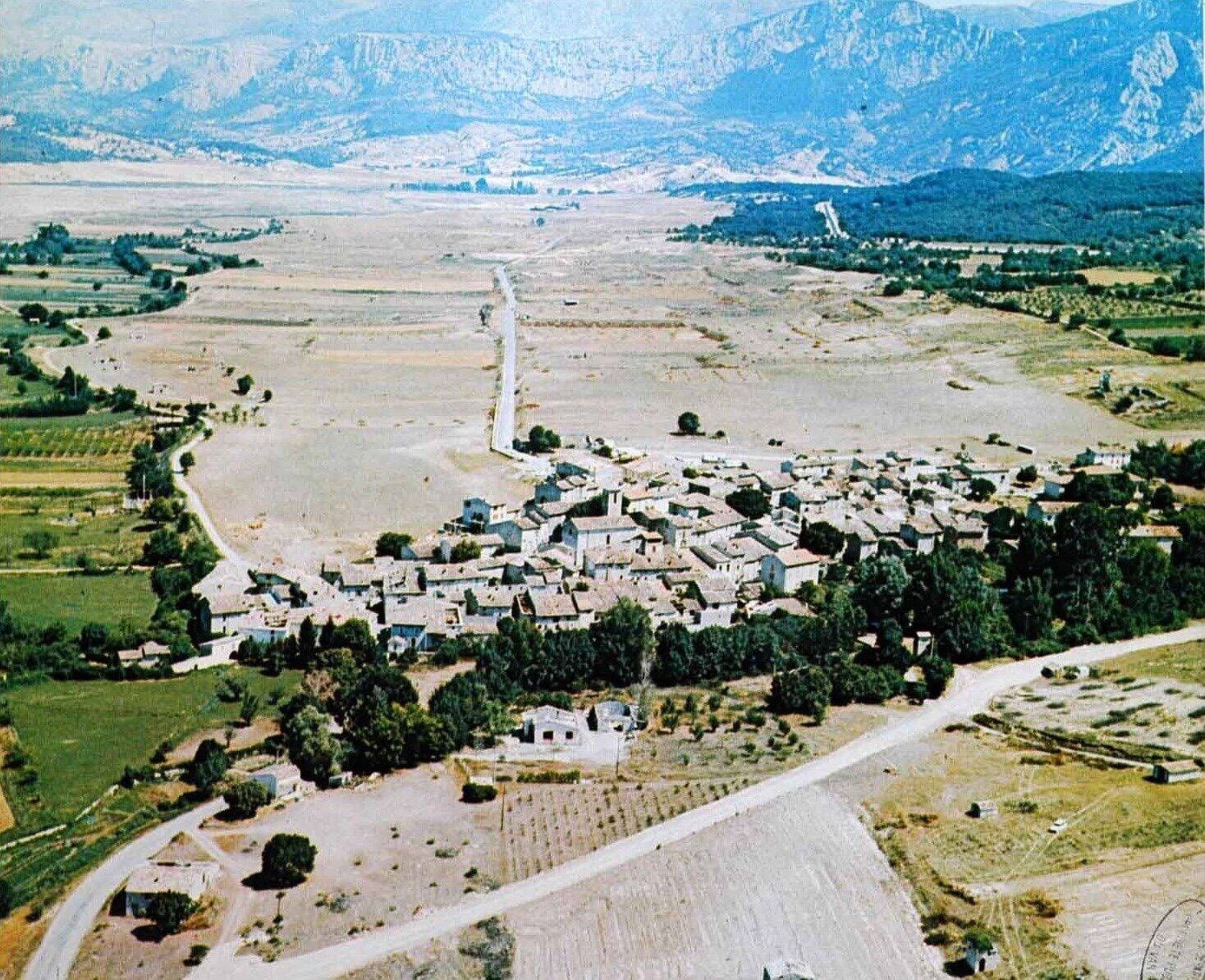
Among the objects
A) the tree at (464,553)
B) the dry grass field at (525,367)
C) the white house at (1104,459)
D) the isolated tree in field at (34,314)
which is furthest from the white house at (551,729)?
the isolated tree in field at (34,314)

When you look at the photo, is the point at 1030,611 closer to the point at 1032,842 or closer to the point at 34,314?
the point at 1032,842

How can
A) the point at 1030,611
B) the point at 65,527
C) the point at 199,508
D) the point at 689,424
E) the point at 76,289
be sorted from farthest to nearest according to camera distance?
the point at 76,289
the point at 689,424
the point at 199,508
the point at 65,527
the point at 1030,611

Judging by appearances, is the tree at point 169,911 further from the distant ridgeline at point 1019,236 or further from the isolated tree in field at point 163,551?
the distant ridgeline at point 1019,236

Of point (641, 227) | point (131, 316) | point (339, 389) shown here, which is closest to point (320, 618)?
point (339, 389)

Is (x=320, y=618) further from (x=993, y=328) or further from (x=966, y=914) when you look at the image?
(x=993, y=328)

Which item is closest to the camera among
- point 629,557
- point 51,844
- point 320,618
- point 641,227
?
point 51,844

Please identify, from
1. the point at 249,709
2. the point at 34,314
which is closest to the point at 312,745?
the point at 249,709

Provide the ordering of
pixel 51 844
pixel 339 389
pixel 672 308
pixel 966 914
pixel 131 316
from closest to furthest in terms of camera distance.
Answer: pixel 966 914 < pixel 51 844 < pixel 339 389 < pixel 131 316 < pixel 672 308
